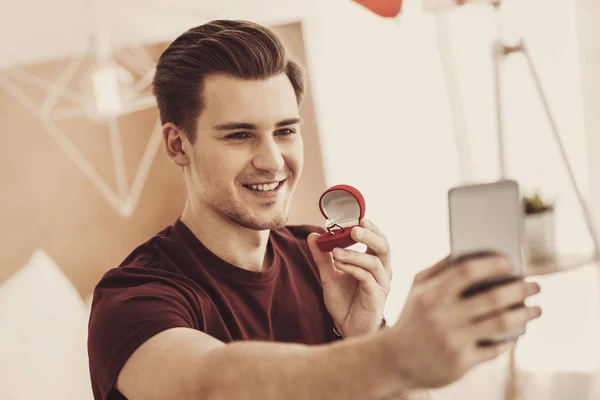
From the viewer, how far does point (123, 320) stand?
0.93 meters

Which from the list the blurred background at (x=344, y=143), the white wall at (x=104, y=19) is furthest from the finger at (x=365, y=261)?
the white wall at (x=104, y=19)

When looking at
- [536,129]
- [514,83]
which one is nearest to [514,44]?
[514,83]

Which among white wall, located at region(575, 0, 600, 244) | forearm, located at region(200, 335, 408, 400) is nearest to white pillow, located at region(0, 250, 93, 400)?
forearm, located at region(200, 335, 408, 400)

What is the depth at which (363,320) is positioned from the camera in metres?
1.28

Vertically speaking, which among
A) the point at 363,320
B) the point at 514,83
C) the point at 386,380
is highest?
the point at 514,83

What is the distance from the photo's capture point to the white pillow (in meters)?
1.59

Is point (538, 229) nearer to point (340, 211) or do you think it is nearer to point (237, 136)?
point (340, 211)

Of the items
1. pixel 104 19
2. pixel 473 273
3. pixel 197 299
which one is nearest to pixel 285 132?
pixel 197 299

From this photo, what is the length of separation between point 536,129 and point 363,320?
982mm

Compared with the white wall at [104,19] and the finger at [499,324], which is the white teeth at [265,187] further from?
the white wall at [104,19]

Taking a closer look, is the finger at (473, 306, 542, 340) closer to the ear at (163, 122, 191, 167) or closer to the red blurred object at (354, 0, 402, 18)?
the ear at (163, 122, 191, 167)

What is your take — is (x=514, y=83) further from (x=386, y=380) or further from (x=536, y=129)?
(x=386, y=380)

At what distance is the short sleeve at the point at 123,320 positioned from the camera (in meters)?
0.91

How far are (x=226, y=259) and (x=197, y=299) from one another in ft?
0.65
